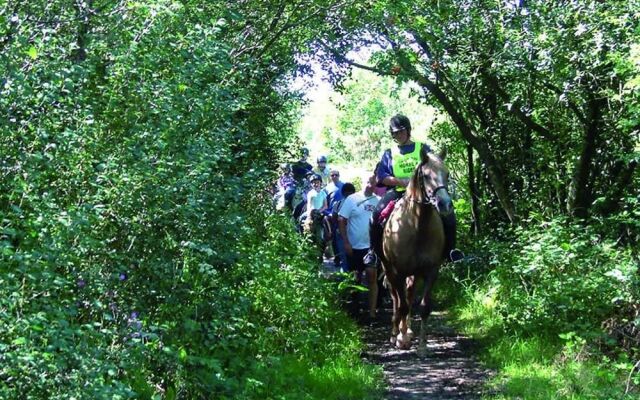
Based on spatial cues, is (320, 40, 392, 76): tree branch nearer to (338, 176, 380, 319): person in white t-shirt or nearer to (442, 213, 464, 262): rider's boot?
(338, 176, 380, 319): person in white t-shirt

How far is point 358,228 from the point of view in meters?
11.3

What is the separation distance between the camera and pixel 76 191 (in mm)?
4664

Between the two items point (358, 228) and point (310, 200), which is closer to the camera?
point (358, 228)

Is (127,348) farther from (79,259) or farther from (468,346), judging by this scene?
(468,346)

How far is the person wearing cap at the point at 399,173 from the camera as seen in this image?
371 inches

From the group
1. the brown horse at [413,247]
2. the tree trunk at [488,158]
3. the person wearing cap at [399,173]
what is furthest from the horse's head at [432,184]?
the tree trunk at [488,158]

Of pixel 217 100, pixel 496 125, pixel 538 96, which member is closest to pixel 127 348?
pixel 217 100

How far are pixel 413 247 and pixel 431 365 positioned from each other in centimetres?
141

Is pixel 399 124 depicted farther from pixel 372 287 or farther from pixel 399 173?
pixel 372 287

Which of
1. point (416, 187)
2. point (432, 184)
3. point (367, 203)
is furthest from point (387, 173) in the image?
point (367, 203)

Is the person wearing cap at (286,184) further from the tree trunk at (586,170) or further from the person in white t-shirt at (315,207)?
the tree trunk at (586,170)

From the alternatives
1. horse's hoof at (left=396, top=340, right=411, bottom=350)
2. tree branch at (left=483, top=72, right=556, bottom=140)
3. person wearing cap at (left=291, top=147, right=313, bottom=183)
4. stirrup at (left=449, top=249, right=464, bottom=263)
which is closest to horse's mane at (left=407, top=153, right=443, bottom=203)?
stirrup at (left=449, top=249, right=464, bottom=263)

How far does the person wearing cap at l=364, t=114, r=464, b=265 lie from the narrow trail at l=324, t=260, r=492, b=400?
1.13 m

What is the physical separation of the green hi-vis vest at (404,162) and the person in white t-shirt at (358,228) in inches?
59.7
